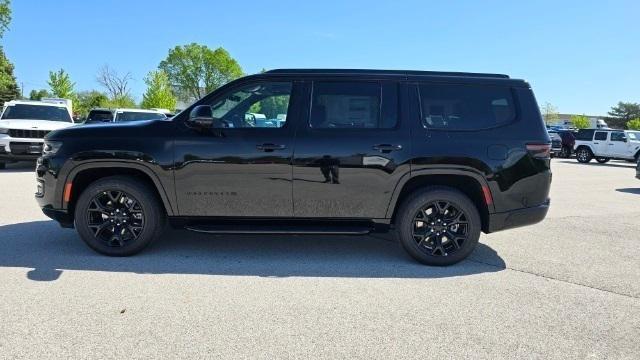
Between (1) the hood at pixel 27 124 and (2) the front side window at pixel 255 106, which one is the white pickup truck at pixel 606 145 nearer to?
(2) the front side window at pixel 255 106

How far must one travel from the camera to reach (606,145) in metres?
23.6

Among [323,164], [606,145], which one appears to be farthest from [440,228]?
[606,145]

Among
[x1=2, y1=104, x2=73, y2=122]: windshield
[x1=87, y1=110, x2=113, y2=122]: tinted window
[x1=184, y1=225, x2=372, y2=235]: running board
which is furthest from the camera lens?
[x1=87, y1=110, x2=113, y2=122]: tinted window

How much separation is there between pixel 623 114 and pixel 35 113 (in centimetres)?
10882

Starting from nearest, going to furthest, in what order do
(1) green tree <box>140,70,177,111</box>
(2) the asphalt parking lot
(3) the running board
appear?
(2) the asphalt parking lot
(3) the running board
(1) green tree <box>140,70,177,111</box>

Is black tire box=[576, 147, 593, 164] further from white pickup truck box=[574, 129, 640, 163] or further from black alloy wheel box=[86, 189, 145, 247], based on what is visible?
black alloy wheel box=[86, 189, 145, 247]

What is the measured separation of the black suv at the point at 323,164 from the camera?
467 centimetres

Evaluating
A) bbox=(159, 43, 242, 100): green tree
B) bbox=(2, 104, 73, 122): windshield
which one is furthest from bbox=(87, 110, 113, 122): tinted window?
bbox=(159, 43, 242, 100): green tree

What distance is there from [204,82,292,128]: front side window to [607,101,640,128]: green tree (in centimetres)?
10600

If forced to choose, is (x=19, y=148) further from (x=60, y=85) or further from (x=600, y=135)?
(x=60, y=85)

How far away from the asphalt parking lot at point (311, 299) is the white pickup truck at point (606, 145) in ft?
66.3

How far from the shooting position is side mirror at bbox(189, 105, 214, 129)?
4.48 m

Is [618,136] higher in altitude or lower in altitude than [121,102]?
lower

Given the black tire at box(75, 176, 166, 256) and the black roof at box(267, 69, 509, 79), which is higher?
the black roof at box(267, 69, 509, 79)
